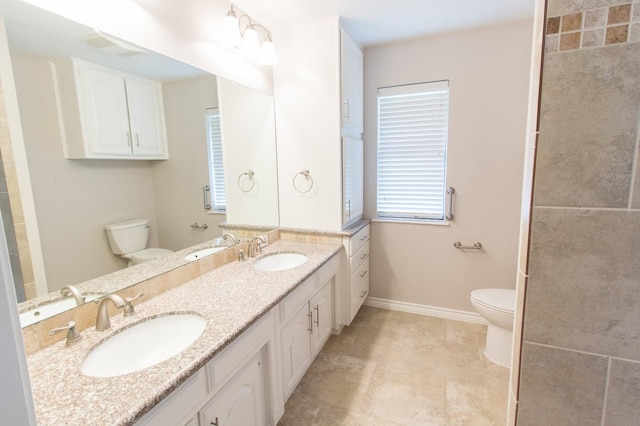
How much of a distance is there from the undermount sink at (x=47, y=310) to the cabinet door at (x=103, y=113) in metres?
0.58

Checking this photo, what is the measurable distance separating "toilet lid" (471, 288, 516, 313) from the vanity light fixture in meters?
2.27

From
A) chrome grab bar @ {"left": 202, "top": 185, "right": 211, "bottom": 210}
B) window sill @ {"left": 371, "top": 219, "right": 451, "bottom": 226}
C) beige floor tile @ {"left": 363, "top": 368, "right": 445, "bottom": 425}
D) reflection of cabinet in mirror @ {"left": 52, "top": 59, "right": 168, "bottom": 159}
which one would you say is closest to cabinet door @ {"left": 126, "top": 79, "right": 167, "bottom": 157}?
reflection of cabinet in mirror @ {"left": 52, "top": 59, "right": 168, "bottom": 159}

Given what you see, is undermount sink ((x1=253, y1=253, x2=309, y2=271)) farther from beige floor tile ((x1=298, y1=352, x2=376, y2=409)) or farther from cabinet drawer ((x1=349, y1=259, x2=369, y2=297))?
beige floor tile ((x1=298, y1=352, x2=376, y2=409))

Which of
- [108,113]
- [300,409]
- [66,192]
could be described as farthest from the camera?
[300,409]

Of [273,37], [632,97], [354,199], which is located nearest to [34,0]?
[273,37]

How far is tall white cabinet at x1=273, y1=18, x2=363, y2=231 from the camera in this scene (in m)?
2.26

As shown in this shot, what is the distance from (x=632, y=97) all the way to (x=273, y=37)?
7.74ft

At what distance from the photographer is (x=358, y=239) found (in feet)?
8.43

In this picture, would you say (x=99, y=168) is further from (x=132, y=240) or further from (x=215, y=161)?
(x=215, y=161)

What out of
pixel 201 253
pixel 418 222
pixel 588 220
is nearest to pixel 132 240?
pixel 201 253

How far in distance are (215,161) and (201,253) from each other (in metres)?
0.59

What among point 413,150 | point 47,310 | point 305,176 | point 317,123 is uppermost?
point 317,123

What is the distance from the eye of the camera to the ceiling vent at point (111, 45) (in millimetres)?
1240

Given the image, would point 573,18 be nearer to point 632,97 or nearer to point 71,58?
point 632,97
